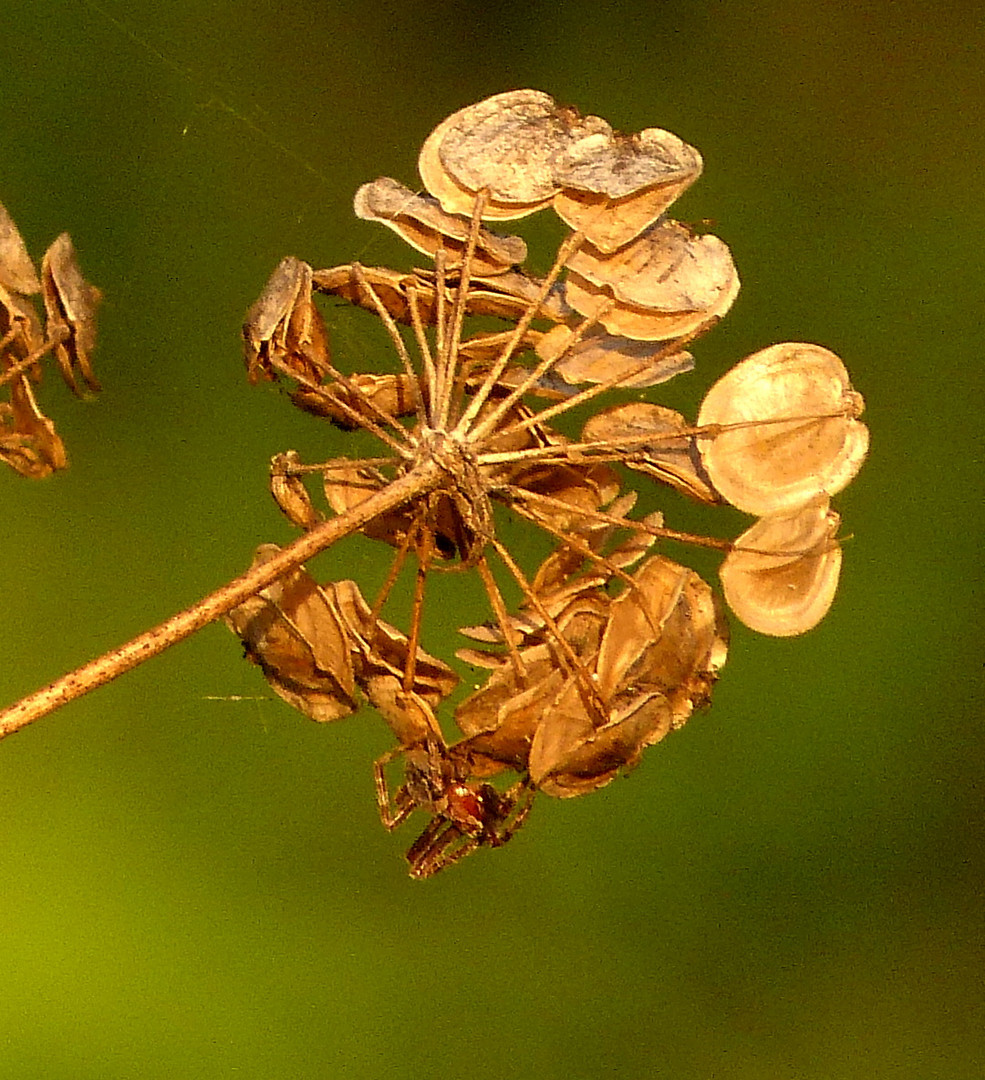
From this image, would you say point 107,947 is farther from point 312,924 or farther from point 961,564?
point 961,564

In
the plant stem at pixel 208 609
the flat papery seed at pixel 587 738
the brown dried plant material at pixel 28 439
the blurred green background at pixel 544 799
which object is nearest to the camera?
the plant stem at pixel 208 609

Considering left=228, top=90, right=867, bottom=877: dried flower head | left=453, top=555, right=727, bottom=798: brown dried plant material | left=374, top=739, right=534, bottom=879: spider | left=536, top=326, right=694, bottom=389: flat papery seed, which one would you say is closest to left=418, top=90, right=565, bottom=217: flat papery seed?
left=228, top=90, right=867, bottom=877: dried flower head

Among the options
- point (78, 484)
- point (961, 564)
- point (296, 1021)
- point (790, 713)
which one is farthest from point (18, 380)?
point (961, 564)

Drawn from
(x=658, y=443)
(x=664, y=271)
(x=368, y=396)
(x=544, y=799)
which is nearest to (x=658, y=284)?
(x=664, y=271)

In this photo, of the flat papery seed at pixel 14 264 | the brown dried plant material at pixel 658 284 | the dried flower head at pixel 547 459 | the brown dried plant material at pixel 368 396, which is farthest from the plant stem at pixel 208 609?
the flat papery seed at pixel 14 264

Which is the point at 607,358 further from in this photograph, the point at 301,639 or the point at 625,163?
the point at 301,639

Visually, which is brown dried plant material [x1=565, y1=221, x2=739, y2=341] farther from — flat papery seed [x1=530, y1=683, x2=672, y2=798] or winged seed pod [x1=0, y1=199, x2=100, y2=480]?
winged seed pod [x1=0, y1=199, x2=100, y2=480]

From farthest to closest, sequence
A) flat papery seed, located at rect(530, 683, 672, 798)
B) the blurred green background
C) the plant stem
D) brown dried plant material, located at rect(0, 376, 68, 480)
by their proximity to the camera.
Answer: the blurred green background → brown dried plant material, located at rect(0, 376, 68, 480) → flat papery seed, located at rect(530, 683, 672, 798) → the plant stem

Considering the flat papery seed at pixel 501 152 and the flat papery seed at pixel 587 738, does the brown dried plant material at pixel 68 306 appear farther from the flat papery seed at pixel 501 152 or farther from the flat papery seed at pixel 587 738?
the flat papery seed at pixel 587 738
